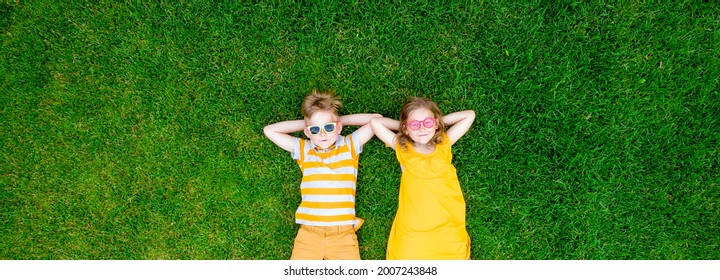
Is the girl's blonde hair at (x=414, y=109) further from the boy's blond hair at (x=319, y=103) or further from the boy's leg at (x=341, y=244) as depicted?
the boy's leg at (x=341, y=244)

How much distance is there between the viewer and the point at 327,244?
3324mm

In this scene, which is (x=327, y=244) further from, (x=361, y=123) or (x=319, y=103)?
(x=319, y=103)

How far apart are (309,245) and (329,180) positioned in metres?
0.58

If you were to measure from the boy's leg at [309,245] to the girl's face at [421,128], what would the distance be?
1125 mm

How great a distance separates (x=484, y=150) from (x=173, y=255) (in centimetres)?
305

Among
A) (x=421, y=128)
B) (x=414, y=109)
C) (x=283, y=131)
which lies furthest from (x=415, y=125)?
(x=283, y=131)

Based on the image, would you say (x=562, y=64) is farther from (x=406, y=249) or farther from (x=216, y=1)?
(x=216, y=1)

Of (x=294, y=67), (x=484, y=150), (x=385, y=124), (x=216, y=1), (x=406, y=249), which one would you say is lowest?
(x=406, y=249)

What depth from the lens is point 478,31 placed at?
138 inches

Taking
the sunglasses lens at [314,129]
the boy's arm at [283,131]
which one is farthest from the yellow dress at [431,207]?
the boy's arm at [283,131]

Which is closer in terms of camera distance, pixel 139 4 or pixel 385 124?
pixel 385 124

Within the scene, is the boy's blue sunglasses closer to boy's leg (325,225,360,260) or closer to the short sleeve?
the short sleeve

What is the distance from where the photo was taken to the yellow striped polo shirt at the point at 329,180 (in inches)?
130

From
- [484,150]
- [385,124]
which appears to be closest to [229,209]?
[385,124]
